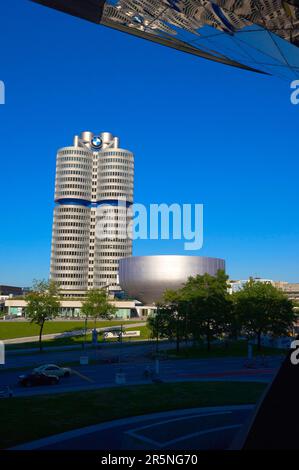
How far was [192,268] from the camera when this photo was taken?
11556 centimetres

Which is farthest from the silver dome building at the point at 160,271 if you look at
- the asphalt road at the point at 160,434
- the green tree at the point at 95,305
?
the asphalt road at the point at 160,434

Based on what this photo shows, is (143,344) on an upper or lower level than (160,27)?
lower

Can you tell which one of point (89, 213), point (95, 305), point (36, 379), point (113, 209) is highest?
point (113, 209)

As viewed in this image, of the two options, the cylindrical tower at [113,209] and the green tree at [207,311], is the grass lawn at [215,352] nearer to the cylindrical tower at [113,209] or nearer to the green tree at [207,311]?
the green tree at [207,311]

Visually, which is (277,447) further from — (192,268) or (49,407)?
(192,268)

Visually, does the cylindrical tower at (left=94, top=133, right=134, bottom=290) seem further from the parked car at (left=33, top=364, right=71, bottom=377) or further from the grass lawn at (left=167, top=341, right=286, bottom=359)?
the parked car at (left=33, top=364, right=71, bottom=377)

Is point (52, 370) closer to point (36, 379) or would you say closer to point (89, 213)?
point (36, 379)

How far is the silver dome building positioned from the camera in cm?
11581

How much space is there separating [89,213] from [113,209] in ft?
36.8

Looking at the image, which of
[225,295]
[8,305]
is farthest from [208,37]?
[8,305]

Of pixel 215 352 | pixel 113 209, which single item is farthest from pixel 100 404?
pixel 113 209

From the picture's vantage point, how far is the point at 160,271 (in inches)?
4577
